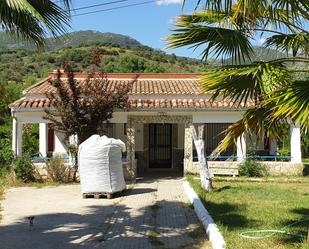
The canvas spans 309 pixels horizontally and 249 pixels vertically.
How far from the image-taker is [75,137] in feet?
59.0

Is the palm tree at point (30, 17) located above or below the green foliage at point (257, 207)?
above

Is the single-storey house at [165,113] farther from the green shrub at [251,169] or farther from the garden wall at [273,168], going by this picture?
the green shrub at [251,169]

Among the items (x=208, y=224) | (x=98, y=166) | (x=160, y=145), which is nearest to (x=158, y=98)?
(x=160, y=145)

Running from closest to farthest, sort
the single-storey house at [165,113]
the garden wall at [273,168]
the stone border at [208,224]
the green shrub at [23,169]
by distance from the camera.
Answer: the stone border at [208,224]
the green shrub at [23,169]
the single-storey house at [165,113]
the garden wall at [273,168]

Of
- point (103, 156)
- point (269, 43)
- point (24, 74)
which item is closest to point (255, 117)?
point (269, 43)

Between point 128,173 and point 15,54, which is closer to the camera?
point 128,173

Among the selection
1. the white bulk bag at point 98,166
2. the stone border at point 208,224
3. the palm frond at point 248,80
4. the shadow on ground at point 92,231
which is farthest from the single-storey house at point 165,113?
the palm frond at point 248,80

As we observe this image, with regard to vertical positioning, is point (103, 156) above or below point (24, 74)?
below

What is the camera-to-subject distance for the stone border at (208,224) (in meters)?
7.68

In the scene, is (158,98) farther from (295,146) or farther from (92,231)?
(92,231)

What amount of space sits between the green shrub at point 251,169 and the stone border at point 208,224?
229 inches

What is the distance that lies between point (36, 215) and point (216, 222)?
4.19m

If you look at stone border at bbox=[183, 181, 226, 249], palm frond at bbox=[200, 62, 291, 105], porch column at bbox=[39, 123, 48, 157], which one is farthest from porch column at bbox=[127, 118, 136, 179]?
palm frond at bbox=[200, 62, 291, 105]

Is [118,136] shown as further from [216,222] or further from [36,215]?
[216,222]
